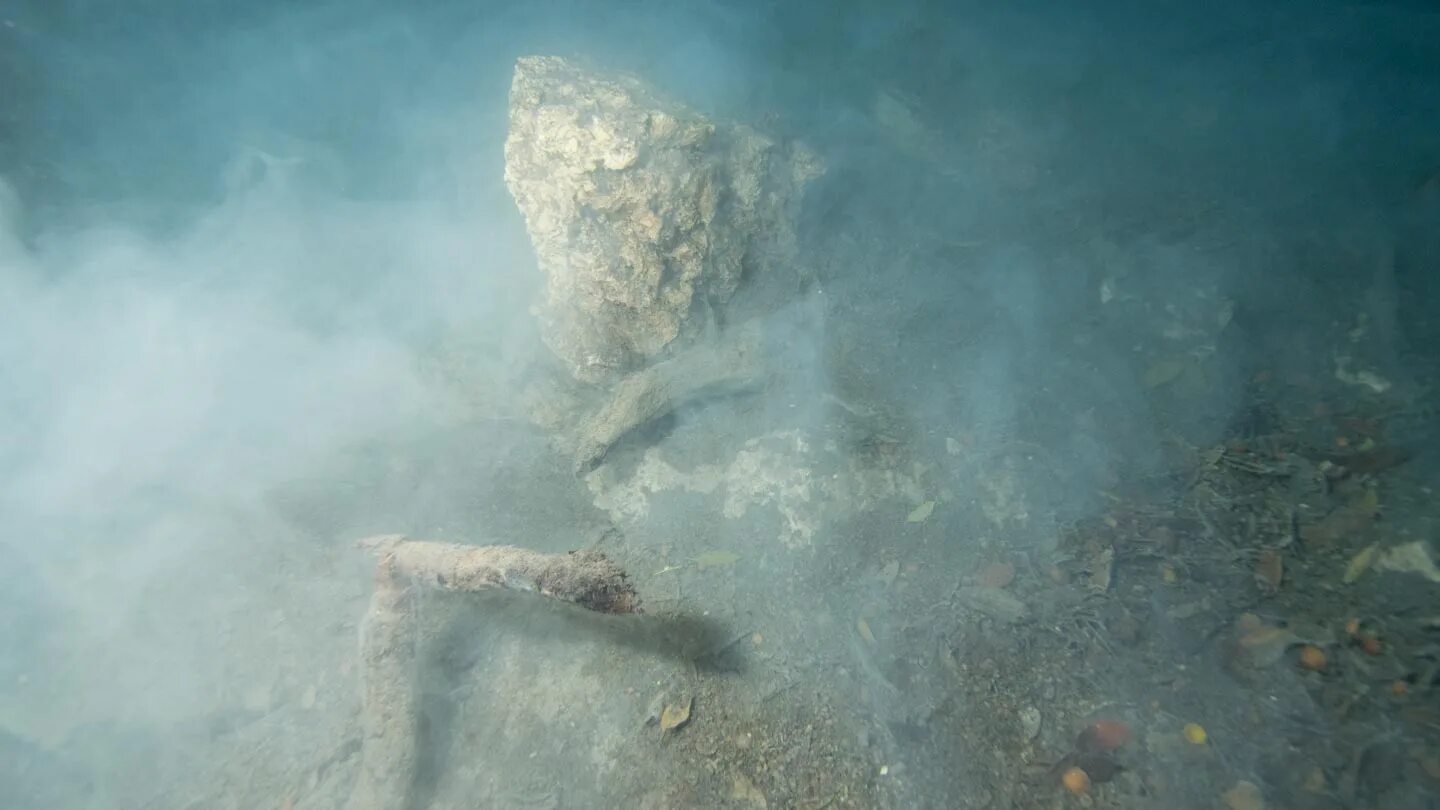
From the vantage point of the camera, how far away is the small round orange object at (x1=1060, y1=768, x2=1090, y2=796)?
2.53 metres

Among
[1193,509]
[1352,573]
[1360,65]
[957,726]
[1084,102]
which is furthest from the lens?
[1360,65]

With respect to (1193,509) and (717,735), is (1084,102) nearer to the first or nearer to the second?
(1193,509)

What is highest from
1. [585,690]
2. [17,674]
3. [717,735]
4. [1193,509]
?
[17,674]

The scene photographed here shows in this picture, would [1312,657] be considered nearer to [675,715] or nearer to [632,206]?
[675,715]

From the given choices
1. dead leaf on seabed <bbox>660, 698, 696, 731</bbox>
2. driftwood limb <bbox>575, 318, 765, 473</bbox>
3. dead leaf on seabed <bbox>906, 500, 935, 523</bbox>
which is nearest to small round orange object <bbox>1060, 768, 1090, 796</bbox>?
dead leaf on seabed <bbox>906, 500, 935, 523</bbox>

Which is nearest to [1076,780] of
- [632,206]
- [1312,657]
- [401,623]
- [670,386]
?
[1312,657]

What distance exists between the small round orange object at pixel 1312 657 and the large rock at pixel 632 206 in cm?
402

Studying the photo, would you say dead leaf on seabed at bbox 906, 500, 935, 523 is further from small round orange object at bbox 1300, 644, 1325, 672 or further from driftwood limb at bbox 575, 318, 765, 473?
small round orange object at bbox 1300, 644, 1325, 672

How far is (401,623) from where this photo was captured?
3.00 m

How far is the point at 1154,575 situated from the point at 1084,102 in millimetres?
7454

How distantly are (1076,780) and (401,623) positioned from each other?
139 inches

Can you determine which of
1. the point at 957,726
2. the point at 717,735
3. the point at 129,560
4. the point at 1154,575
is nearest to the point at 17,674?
the point at 129,560

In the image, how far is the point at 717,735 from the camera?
9.27 feet

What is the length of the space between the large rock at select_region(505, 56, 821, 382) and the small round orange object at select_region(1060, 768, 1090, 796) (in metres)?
3.51
